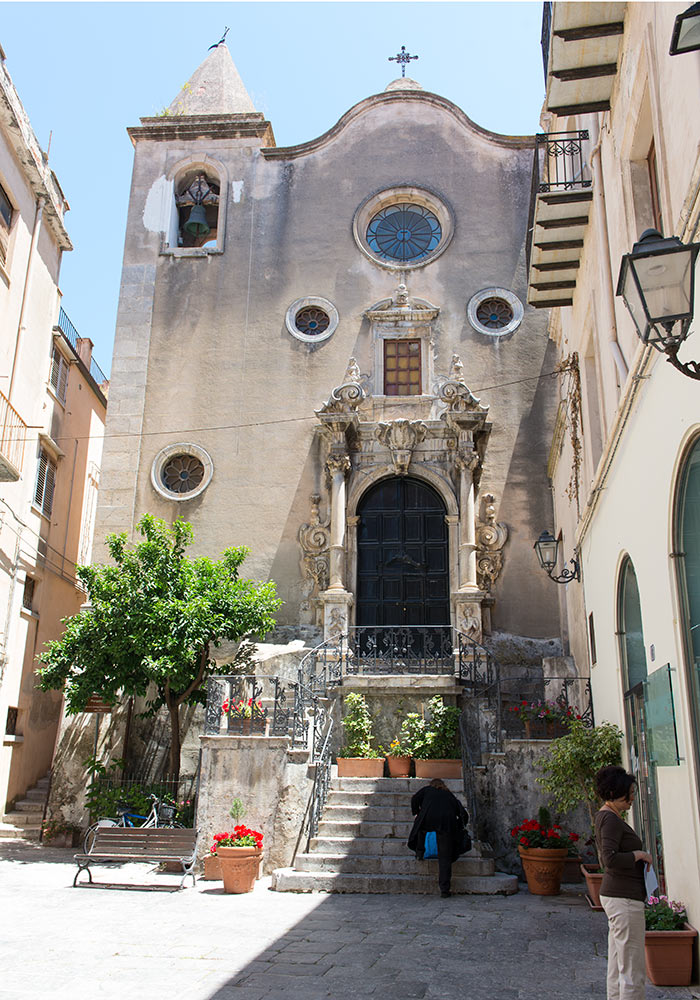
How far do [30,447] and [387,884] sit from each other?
41.7ft

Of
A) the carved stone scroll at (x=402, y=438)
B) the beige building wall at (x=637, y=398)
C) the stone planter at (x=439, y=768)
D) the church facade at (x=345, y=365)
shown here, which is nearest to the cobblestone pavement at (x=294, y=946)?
the beige building wall at (x=637, y=398)

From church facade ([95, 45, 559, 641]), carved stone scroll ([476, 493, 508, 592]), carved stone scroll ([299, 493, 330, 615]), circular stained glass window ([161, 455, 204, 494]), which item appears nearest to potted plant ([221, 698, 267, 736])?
church facade ([95, 45, 559, 641])

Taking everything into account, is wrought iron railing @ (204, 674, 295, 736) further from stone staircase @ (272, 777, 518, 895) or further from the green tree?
the green tree

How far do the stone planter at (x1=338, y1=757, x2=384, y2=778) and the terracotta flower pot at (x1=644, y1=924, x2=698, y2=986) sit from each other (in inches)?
269

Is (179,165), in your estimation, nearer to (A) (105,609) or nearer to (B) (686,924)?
(A) (105,609)

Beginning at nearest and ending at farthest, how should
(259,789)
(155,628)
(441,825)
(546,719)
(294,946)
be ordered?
(294,946) → (441,825) → (259,789) → (546,719) → (155,628)

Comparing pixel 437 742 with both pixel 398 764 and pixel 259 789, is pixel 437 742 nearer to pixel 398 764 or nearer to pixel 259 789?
→ pixel 398 764

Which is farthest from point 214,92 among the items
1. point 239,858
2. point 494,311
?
point 239,858

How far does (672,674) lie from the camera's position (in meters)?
7.15

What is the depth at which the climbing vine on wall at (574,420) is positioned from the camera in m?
13.8

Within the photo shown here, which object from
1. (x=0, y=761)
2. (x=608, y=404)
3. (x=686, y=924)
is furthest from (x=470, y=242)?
(x=686, y=924)

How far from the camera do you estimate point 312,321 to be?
20531 mm

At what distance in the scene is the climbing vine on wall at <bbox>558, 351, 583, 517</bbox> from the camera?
45.2ft

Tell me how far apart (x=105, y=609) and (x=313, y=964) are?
8.76m
